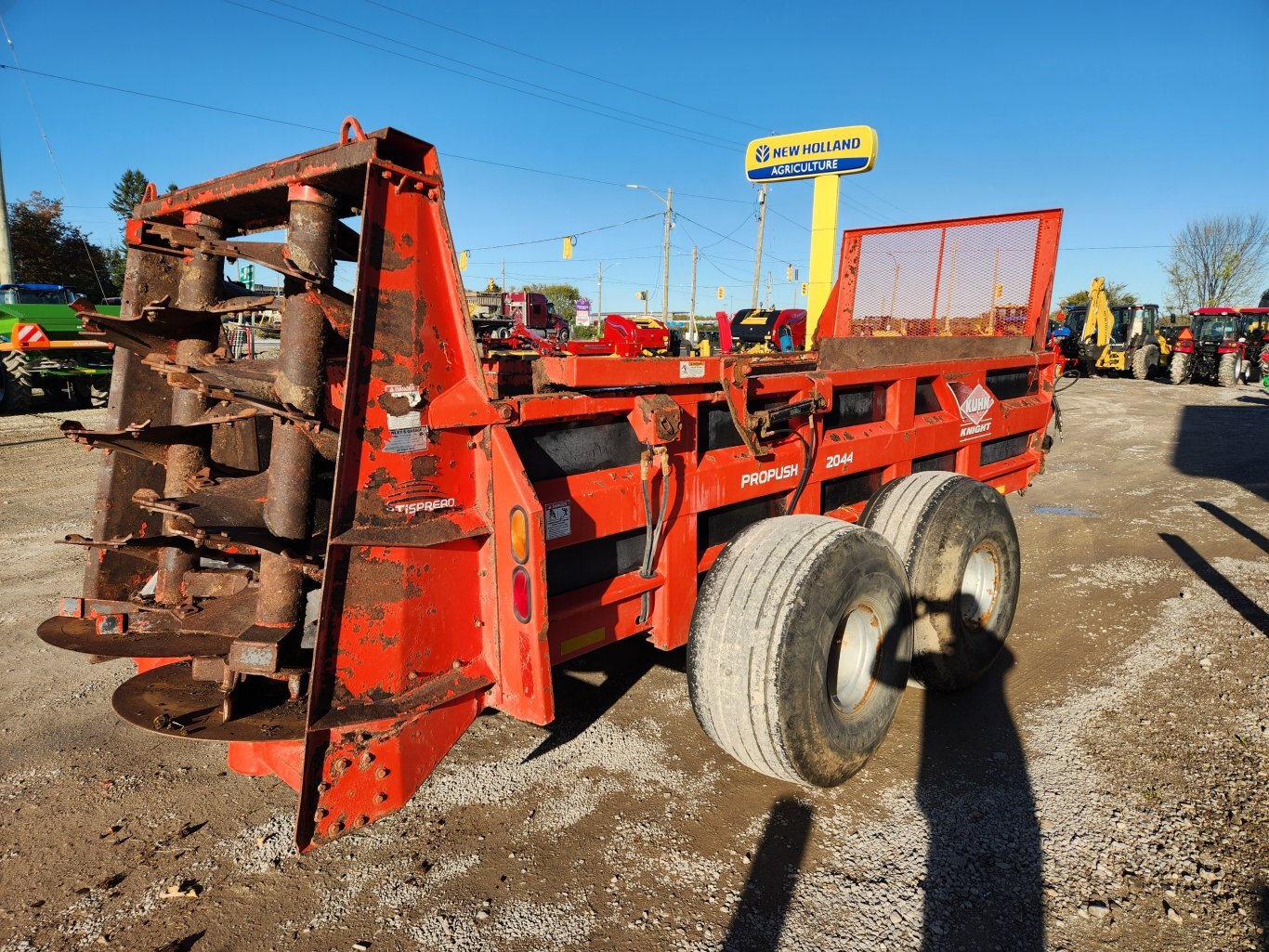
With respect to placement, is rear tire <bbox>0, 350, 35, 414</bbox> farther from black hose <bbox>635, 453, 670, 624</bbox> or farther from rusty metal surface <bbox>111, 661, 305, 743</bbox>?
black hose <bbox>635, 453, 670, 624</bbox>

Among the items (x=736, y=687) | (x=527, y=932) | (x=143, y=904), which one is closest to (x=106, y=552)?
(x=143, y=904)

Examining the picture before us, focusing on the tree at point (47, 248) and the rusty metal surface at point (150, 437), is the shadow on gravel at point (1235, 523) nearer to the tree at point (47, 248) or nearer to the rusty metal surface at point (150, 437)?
Result: the rusty metal surface at point (150, 437)

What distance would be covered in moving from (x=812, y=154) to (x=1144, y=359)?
1635 cm

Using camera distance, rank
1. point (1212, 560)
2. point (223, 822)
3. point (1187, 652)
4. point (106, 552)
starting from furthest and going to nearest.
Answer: point (1212, 560) → point (1187, 652) → point (106, 552) → point (223, 822)

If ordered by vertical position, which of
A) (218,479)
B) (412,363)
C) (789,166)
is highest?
(789,166)

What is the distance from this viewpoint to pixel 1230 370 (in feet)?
75.3

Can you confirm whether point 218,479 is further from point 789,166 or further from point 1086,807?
Answer: point 789,166


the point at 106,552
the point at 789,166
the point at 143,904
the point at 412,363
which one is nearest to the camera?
the point at 412,363

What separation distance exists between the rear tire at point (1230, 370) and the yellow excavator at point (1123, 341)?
2.26 m

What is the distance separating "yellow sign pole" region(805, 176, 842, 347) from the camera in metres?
13.7

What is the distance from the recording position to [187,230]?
9.74 feet

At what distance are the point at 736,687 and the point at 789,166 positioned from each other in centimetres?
1540

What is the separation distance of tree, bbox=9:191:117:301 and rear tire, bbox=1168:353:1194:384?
36.8m

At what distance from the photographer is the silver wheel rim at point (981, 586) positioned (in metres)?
3.99
